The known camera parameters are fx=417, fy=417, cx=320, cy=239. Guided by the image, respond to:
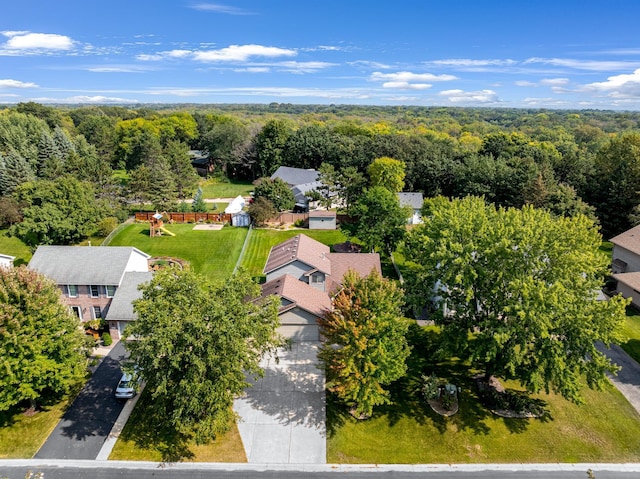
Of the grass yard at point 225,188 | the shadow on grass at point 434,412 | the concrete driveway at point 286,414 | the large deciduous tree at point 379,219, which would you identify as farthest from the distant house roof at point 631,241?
the grass yard at point 225,188

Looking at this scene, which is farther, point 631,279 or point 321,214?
point 321,214

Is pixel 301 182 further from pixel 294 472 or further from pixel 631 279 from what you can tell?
pixel 294 472

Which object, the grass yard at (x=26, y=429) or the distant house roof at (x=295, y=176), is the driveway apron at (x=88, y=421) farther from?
the distant house roof at (x=295, y=176)

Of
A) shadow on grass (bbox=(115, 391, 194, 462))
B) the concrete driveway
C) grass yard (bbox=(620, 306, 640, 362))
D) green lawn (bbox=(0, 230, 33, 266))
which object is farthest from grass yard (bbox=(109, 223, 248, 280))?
grass yard (bbox=(620, 306, 640, 362))

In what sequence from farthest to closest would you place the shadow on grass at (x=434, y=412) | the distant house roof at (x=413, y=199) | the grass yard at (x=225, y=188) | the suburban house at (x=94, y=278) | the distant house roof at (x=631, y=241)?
the grass yard at (x=225, y=188), the distant house roof at (x=413, y=199), the distant house roof at (x=631, y=241), the suburban house at (x=94, y=278), the shadow on grass at (x=434, y=412)

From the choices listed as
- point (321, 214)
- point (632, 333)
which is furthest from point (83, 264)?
point (632, 333)

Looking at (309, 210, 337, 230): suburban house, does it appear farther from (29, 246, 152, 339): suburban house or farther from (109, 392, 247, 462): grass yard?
(109, 392, 247, 462): grass yard
